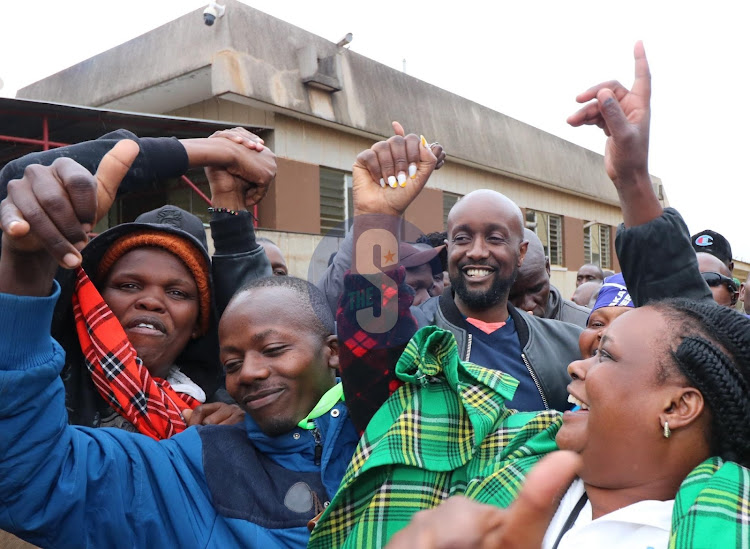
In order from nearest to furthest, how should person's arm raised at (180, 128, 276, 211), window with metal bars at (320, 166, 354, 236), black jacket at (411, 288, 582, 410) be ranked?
1. person's arm raised at (180, 128, 276, 211)
2. black jacket at (411, 288, 582, 410)
3. window with metal bars at (320, 166, 354, 236)

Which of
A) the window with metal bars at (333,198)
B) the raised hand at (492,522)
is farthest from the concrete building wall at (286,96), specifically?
the raised hand at (492,522)

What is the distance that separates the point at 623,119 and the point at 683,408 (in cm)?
79

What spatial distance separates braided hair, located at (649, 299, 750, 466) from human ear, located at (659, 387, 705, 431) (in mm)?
17

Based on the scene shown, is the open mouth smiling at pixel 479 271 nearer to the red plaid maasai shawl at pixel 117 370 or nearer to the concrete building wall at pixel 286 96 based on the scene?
the red plaid maasai shawl at pixel 117 370

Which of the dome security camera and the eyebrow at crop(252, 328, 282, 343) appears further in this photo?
the dome security camera

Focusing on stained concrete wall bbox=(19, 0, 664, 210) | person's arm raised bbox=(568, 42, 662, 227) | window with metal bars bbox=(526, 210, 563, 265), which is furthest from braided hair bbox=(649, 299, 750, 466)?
window with metal bars bbox=(526, 210, 563, 265)

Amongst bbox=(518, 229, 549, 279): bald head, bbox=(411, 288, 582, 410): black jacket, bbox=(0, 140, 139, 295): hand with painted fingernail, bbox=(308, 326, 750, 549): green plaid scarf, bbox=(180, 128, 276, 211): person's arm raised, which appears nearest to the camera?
bbox=(0, 140, 139, 295): hand with painted fingernail

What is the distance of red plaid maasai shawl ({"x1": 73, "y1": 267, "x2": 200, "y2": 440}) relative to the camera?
1.79 m

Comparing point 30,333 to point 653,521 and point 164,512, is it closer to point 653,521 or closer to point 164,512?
point 164,512

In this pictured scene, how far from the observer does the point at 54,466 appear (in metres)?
1.36

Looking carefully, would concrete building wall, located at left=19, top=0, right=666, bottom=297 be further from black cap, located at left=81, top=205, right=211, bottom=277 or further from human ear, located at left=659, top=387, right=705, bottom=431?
human ear, located at left=659, top=387, right=705, bottom=431

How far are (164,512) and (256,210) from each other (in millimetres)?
8214

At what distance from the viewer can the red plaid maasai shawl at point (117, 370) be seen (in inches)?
70.3

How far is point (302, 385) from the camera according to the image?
5.86 ft
